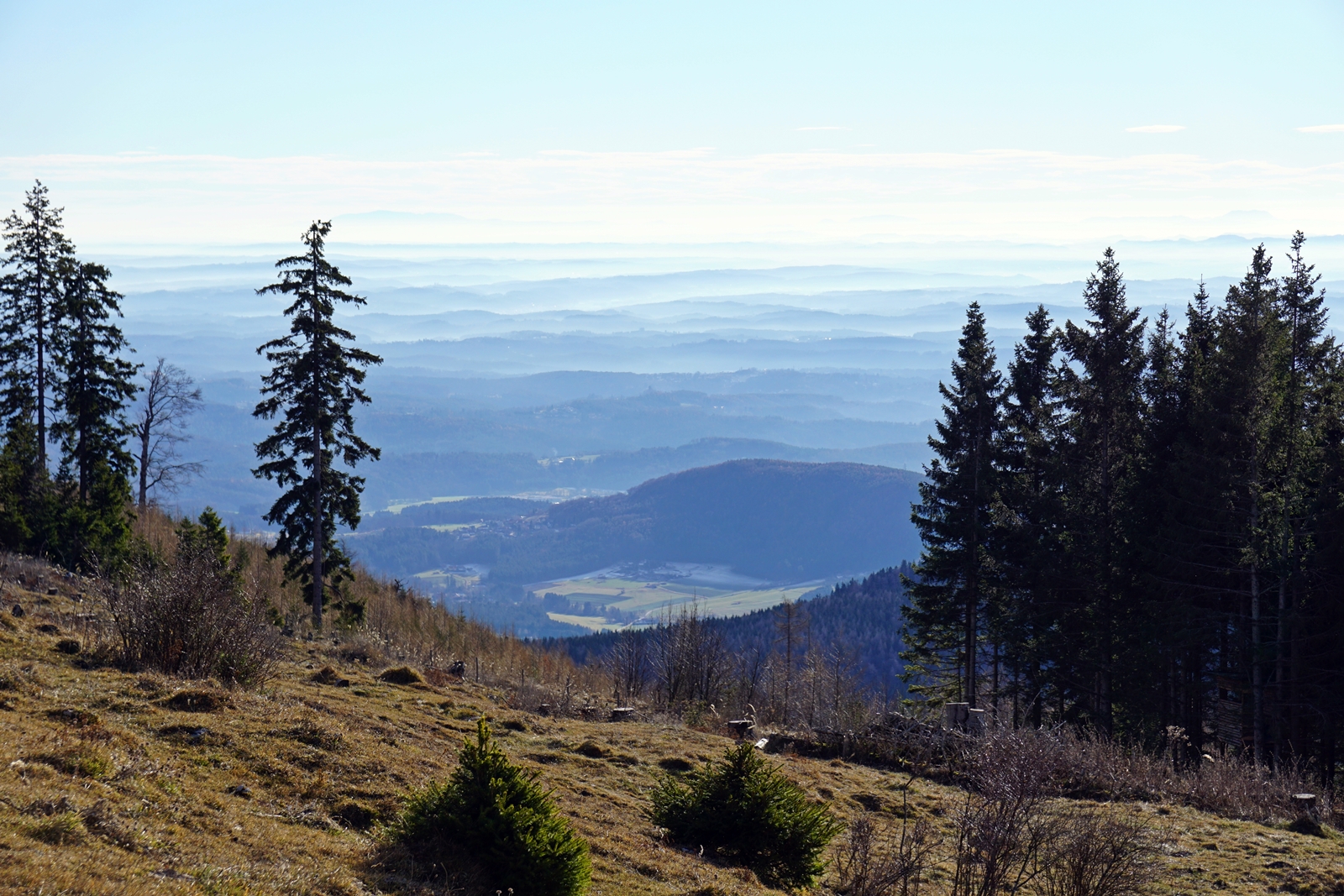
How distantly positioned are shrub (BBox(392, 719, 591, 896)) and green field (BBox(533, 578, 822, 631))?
153m

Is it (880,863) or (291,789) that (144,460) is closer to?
Result: (291,789)

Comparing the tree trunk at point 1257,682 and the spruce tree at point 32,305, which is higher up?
the spruce tree at point 32,305

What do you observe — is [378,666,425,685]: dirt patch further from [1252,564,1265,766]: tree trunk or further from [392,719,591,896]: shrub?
[1252,564,1265,766]: tree trunk

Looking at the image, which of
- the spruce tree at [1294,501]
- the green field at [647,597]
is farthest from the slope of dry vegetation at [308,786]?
the green field at [647,597]

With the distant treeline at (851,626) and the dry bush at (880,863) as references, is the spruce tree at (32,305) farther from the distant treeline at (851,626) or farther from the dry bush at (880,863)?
the distant treeline at (851,626)

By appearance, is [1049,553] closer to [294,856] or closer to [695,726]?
[695,726]

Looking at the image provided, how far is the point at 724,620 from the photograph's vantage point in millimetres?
89812

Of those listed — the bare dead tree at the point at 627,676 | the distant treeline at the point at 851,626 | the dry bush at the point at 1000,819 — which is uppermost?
the dry bush at the point at 1000,819

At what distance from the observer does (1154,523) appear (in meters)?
27.6

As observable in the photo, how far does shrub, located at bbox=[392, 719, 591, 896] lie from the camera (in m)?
7.75

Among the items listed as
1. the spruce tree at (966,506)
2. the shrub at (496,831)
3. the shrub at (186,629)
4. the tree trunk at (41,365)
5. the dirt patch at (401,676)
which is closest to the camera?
the shrub at (496,831)

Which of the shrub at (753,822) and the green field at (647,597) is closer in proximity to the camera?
the shrub at (753,822)

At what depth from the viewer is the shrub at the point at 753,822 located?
33.3 ft

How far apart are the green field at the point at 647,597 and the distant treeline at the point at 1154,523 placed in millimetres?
130881
